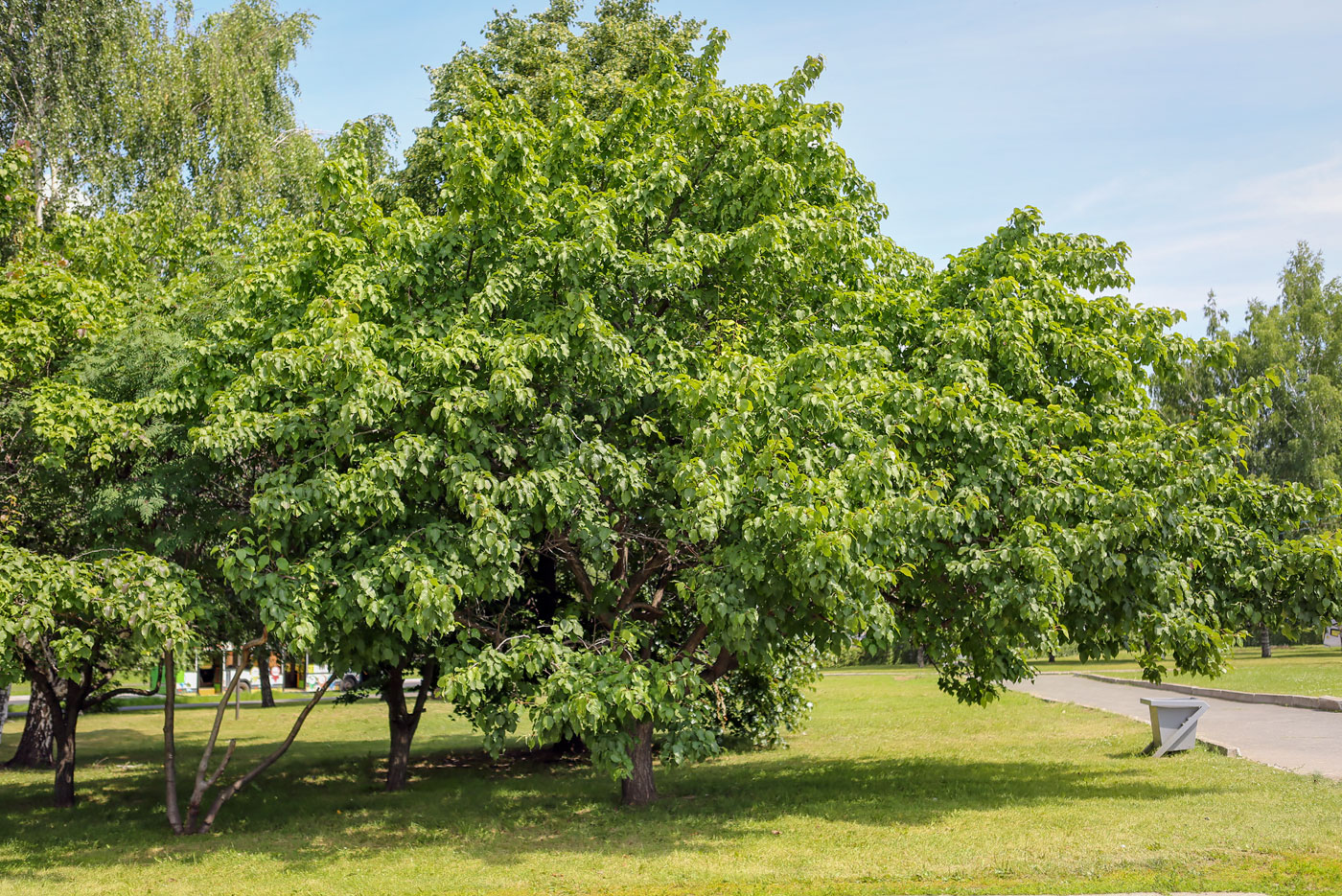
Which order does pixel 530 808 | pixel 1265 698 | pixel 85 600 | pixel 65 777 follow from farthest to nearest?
pixel 1265 698 → pixel 65 777 → pixel 530 808 → pixel 85 600

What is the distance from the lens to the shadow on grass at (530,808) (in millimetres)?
11367

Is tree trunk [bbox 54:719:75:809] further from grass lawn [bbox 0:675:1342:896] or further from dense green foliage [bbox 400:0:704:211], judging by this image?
dense green foliage [bbox 400:0:704:211]

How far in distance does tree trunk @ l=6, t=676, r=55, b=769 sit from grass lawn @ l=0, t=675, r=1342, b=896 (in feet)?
6.60

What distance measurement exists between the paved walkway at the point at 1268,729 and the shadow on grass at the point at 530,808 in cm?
203

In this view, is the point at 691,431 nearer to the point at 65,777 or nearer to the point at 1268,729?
the point at 65,777

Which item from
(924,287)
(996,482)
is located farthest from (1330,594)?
(924,287)

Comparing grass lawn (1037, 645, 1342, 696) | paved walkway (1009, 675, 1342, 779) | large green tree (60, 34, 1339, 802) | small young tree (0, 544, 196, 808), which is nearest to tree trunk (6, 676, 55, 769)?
small young tree (0, 544, 196, 808)

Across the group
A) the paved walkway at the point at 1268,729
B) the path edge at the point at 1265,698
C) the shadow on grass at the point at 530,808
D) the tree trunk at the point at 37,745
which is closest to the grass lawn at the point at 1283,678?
the path edge at the point at 1265,698

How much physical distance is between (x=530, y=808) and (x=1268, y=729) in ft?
42.2

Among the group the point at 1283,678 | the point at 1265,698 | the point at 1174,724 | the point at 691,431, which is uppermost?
the point at 691,431

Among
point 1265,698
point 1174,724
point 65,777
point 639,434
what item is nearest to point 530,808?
point 639,434

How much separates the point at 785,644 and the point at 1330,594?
612 cm

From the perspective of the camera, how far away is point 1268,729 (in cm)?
1764

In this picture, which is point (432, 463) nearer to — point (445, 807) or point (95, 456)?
point (95, 456)
